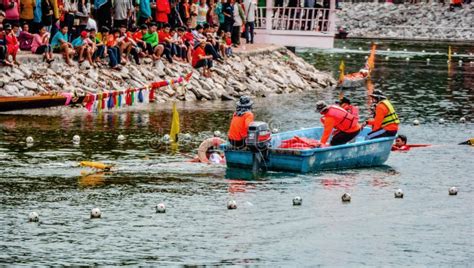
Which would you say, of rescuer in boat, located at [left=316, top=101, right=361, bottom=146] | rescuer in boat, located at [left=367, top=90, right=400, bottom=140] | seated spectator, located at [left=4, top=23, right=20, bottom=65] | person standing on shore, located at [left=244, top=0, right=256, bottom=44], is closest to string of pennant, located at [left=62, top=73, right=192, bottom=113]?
seated spectator, located at [left=4, top=23, right=20, bottom=65]

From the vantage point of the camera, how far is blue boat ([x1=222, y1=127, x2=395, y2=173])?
29.1m

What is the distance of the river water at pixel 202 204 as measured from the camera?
22156mm

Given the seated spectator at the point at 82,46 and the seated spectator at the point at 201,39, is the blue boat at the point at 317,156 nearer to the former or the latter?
the seated spectator at the point at 82,46

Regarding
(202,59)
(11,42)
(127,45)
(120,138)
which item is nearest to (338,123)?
(120,138)

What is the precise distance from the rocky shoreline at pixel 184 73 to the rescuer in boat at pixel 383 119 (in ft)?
39.7

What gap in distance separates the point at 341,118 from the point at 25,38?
13604 millimetres

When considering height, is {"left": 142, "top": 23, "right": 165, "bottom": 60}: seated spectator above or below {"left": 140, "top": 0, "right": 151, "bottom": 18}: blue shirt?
below

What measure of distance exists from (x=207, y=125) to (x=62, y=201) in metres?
12.7

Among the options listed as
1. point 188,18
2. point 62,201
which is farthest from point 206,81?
point 62,201

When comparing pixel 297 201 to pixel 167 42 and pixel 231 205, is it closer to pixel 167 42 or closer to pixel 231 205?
pixel 231 205

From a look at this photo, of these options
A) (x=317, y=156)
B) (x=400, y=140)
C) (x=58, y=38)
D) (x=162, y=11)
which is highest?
(x=162, y=11)

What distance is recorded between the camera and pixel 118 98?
41.2 meters

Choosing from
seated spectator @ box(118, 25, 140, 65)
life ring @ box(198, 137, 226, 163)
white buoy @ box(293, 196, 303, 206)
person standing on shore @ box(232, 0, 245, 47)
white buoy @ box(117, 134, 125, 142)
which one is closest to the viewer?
white buoy @ box(293, 196, 303, 206)

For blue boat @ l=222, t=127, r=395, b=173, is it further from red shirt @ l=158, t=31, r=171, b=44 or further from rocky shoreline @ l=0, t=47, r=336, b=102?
red shirt @ l=158, t=31, r=171, b=44
